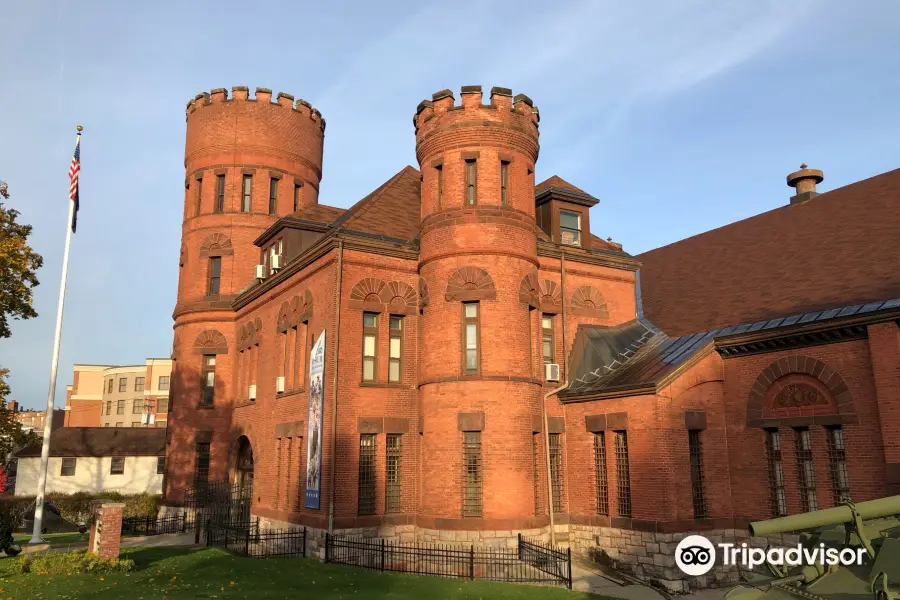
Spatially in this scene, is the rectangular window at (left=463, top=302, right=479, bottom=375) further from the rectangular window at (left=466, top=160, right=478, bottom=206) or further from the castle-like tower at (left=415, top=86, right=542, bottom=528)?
the rectangular window at (left=466, top=160, right=478, bottom=206)

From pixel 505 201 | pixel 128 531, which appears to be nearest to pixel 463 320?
pixel 505 201

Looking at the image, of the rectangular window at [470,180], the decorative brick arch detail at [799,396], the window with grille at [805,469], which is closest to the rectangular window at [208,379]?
the rectangular window at [470,180]

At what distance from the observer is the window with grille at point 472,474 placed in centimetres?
2050

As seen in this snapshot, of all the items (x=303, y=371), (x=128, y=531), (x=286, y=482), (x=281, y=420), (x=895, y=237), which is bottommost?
(x=128, y=531)

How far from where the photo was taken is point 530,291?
74.4 ft

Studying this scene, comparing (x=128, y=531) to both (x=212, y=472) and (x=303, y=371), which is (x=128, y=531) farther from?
(x=303, y=371)

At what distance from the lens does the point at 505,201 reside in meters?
22.8

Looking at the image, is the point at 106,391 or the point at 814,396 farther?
the point at 106,391

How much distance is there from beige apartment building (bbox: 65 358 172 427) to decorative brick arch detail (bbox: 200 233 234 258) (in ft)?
140

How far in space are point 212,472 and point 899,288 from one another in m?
26.5

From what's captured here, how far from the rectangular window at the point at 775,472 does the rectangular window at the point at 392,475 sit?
10.9 meters

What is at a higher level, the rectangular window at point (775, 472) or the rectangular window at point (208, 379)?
the rectangular window at point (208, 379)

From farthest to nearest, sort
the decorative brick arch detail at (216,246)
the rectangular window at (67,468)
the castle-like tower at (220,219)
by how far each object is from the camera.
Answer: the rectangular window at (67,468), the decorative brick arch detail at (216,246), the castle-like tower at (220,219)

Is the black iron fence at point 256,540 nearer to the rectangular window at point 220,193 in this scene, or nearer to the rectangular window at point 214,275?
the rectangular window at point 214,275
